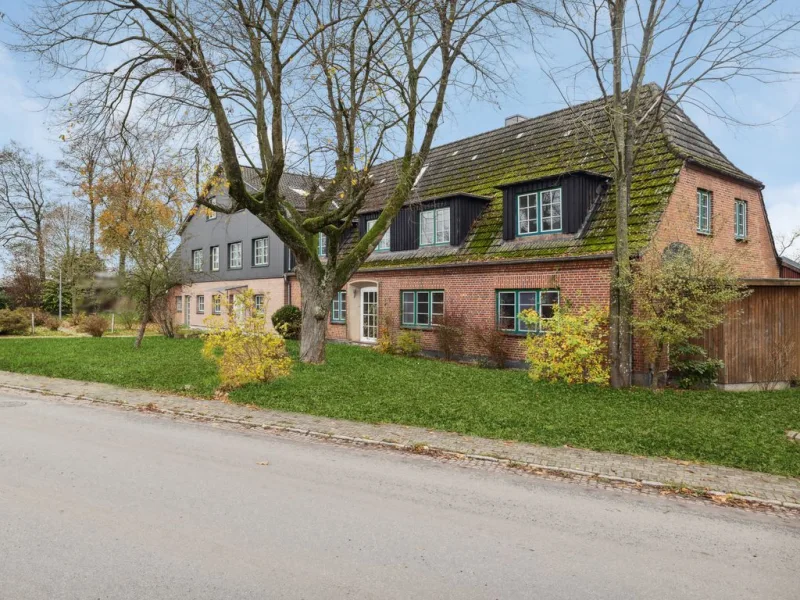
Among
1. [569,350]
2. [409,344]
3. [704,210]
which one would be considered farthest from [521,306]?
[704,210]

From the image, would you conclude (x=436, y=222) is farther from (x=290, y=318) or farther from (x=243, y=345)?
(x=243, y=345)

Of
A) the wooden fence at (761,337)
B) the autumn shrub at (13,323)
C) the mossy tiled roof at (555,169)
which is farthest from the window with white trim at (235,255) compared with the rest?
the wooden fence at (761,337)

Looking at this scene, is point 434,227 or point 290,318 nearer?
point 434,227

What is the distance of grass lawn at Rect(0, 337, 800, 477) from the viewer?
757 cm

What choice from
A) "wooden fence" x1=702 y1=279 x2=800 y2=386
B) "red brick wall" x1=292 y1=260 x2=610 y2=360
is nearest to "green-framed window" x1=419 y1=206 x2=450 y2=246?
"red brick wall" x1=292 y1=260 x2=610 y2=360

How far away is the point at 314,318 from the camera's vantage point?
1498cm

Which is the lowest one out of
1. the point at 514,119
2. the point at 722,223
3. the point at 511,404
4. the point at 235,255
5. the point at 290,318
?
the point at 511,404

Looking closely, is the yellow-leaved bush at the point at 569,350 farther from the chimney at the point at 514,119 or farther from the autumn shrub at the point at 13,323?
the autumn shrub at the point at 13,323

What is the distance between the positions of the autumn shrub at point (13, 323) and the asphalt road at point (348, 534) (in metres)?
26.7

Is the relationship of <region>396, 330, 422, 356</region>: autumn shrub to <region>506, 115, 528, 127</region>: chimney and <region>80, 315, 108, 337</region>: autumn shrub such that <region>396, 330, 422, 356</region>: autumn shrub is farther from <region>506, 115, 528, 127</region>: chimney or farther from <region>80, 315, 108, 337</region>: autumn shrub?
<region>80, 315, 108, 337</region>: autumn shrub

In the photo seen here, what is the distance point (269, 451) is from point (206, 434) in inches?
56.3

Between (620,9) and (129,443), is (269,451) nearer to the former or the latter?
(129,443)

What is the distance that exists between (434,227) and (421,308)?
2.71 meters

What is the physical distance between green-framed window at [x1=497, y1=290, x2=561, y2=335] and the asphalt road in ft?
29.2
